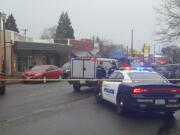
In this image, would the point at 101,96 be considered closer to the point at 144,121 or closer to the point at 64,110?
the point at 64,110

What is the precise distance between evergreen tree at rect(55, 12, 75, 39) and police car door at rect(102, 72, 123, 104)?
7033 cm

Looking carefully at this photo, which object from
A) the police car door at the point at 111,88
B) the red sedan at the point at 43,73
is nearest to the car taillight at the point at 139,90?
the police car door at the point at 111,88

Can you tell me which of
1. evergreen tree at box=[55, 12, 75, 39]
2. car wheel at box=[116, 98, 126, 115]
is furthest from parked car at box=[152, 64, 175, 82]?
evergreen tree at box=[55, 12, 75, 39]

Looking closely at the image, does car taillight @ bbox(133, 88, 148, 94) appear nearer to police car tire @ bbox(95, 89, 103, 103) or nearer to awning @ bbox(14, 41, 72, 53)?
police car tire @ bbox(95, 89, 103, 103)

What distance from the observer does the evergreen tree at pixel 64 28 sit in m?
81.4

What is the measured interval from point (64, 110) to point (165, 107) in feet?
11.5

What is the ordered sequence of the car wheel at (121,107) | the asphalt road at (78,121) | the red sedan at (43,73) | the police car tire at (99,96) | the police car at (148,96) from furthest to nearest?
the red sedan at (43,73), the police car tire at (99,96), the car wheel at (121,107), the police car at (148,96), the asphalt road at (78,121)

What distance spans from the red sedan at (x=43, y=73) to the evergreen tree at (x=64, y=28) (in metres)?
56.0

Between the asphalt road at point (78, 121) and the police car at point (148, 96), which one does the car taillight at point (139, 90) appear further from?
the asphalt road at point (78, 121)

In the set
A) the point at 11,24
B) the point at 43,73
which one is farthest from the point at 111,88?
the point at 11,24

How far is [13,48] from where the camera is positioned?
1221 inches

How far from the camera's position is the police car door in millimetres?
9845

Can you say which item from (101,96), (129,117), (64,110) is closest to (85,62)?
(101,96)

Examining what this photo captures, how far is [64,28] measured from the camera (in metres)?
82.2
